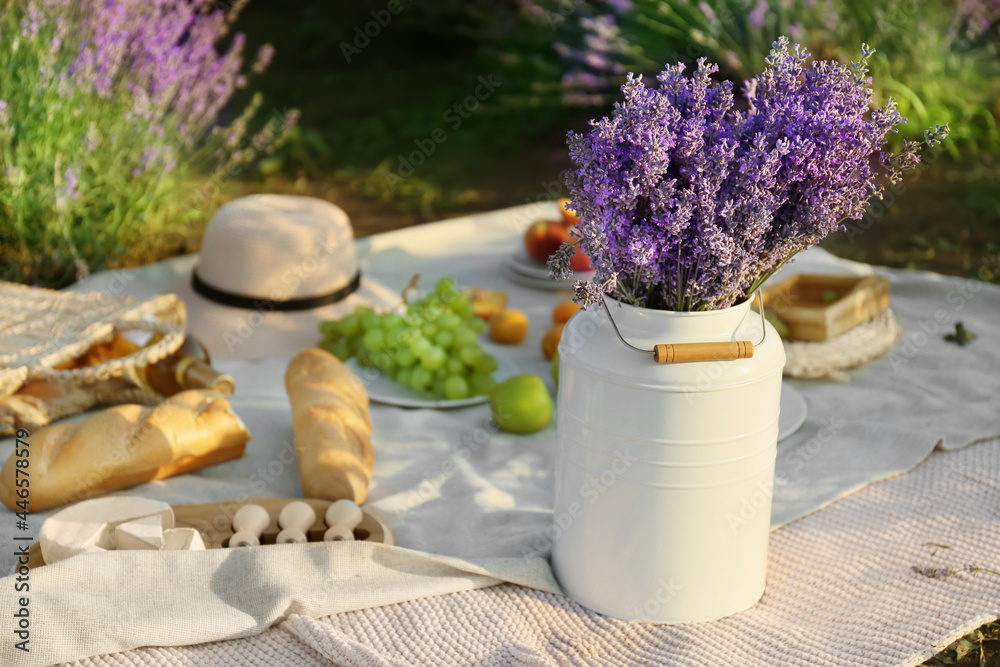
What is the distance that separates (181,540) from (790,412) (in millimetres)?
1657

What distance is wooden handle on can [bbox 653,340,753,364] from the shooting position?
1705mm

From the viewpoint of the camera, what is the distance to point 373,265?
3.90 metres

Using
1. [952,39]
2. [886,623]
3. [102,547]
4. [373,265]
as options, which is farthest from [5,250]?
[952,39]

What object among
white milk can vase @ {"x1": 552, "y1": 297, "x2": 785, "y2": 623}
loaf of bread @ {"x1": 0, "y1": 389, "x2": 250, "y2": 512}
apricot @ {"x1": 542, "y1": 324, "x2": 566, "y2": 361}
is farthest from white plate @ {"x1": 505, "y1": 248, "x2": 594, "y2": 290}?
white milk can vase @ {"x1": 552, "y1": 297, "x2": 785, "y2": 623}

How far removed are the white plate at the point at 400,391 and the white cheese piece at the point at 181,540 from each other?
0.92 m

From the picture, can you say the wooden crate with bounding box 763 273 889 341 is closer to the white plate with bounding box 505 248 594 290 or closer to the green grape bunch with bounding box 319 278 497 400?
the white plate with bounding box 505 248 594 290

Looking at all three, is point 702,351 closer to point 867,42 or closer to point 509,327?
point 509,327

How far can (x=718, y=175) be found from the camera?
1626mm

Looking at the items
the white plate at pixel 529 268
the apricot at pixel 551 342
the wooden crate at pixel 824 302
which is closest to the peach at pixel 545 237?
the white plate at pixel 529 268

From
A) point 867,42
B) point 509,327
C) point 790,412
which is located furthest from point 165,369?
point 867,42

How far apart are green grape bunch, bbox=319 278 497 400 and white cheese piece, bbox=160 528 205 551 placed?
0.98 metres

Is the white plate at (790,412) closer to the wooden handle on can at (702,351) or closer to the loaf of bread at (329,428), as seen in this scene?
the wooden handle on can at (702,351)

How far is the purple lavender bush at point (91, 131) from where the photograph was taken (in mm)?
3285

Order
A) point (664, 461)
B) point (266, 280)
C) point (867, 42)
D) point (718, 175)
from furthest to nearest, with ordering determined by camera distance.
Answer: point (867, 42) < point (266, 280) < point (664, 461) < point (718, 175)
